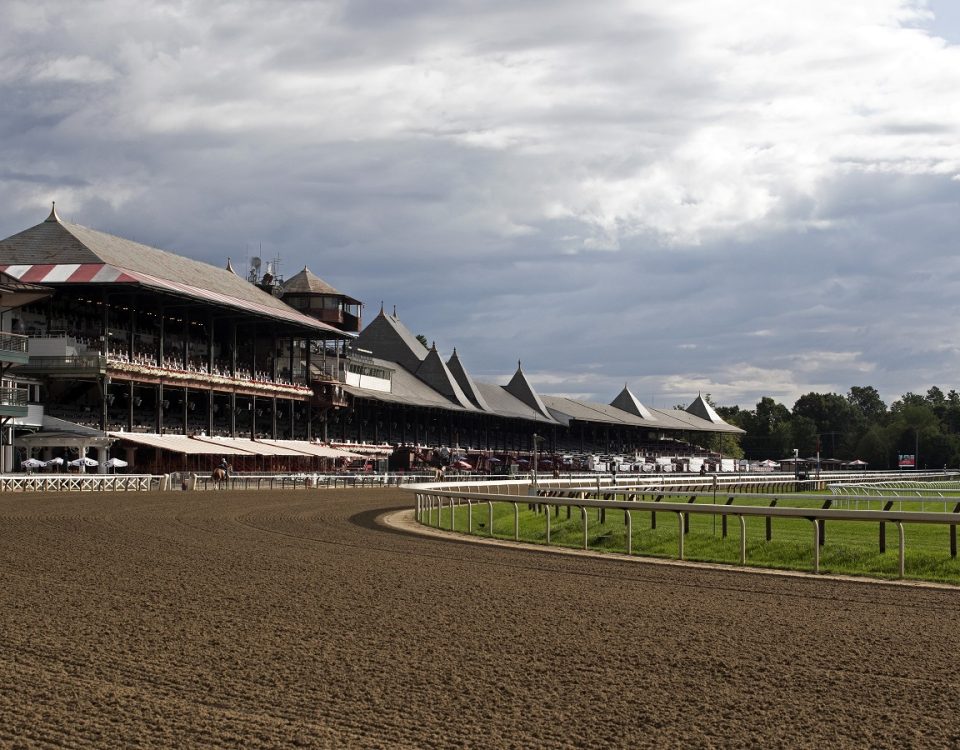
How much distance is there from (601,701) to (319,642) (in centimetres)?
267

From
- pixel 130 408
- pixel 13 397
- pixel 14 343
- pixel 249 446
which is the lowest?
pixel 249 446

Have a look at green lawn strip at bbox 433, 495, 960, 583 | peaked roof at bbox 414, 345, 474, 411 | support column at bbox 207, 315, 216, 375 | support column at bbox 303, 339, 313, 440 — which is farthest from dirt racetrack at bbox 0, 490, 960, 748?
peaked roof at bbox 414, 345, 474, 411

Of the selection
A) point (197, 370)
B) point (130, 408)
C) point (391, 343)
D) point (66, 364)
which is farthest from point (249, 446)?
point (391, 343)

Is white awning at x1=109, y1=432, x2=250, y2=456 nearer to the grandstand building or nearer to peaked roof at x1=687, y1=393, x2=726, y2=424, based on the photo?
the grandstand building

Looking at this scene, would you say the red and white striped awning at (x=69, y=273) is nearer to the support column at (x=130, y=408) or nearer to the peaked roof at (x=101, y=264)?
the peaked roof at (x=101, y=264)

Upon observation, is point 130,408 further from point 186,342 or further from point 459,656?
point 459,656

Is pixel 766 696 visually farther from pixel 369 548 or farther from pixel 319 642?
pixel 369 548

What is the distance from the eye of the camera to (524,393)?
386ft

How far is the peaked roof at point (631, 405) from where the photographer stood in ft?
427

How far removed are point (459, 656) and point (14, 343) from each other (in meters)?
50.4

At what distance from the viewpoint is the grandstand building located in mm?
57344

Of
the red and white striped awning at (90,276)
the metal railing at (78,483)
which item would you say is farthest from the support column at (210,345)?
the metal railing at (78,483)

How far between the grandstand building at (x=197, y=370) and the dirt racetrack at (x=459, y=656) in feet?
135

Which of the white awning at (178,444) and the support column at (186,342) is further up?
the support column at (186,342)
